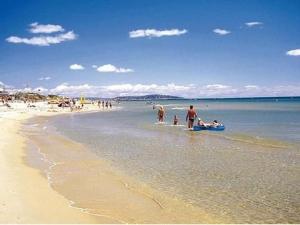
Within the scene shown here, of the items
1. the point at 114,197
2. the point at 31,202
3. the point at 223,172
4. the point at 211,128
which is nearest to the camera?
the point at 31,202

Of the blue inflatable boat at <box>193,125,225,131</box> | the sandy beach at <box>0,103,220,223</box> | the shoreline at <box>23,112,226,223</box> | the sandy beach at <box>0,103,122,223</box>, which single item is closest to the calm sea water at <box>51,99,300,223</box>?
the shoreline at <box>23,112,226,223</box>

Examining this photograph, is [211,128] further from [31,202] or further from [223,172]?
[31,202]

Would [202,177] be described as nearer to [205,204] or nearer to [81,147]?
[205,204]

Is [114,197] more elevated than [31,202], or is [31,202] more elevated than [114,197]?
[31,202]

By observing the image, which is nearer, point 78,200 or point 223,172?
point 78,200

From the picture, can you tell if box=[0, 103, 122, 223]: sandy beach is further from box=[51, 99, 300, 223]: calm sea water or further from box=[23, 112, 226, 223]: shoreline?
box=[51, 99, 300, 223]: calm sea water

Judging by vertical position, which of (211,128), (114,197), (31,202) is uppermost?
(211,128)

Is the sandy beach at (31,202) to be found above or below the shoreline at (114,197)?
above

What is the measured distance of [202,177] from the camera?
1269 centimetres

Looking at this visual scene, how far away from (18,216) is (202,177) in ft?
22.1

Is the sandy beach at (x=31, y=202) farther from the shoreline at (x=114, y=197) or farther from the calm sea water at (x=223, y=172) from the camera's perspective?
the calm sea water at (x=223, y=172)

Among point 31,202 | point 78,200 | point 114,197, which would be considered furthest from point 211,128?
point 31,202

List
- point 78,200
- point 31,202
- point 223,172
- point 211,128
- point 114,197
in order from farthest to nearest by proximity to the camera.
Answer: point 211,128 → point 223,172 → point 114,197 → point 78,200 → point 31,202

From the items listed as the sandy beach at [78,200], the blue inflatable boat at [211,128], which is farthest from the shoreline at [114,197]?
the blue inflatable boat at [211,128]
